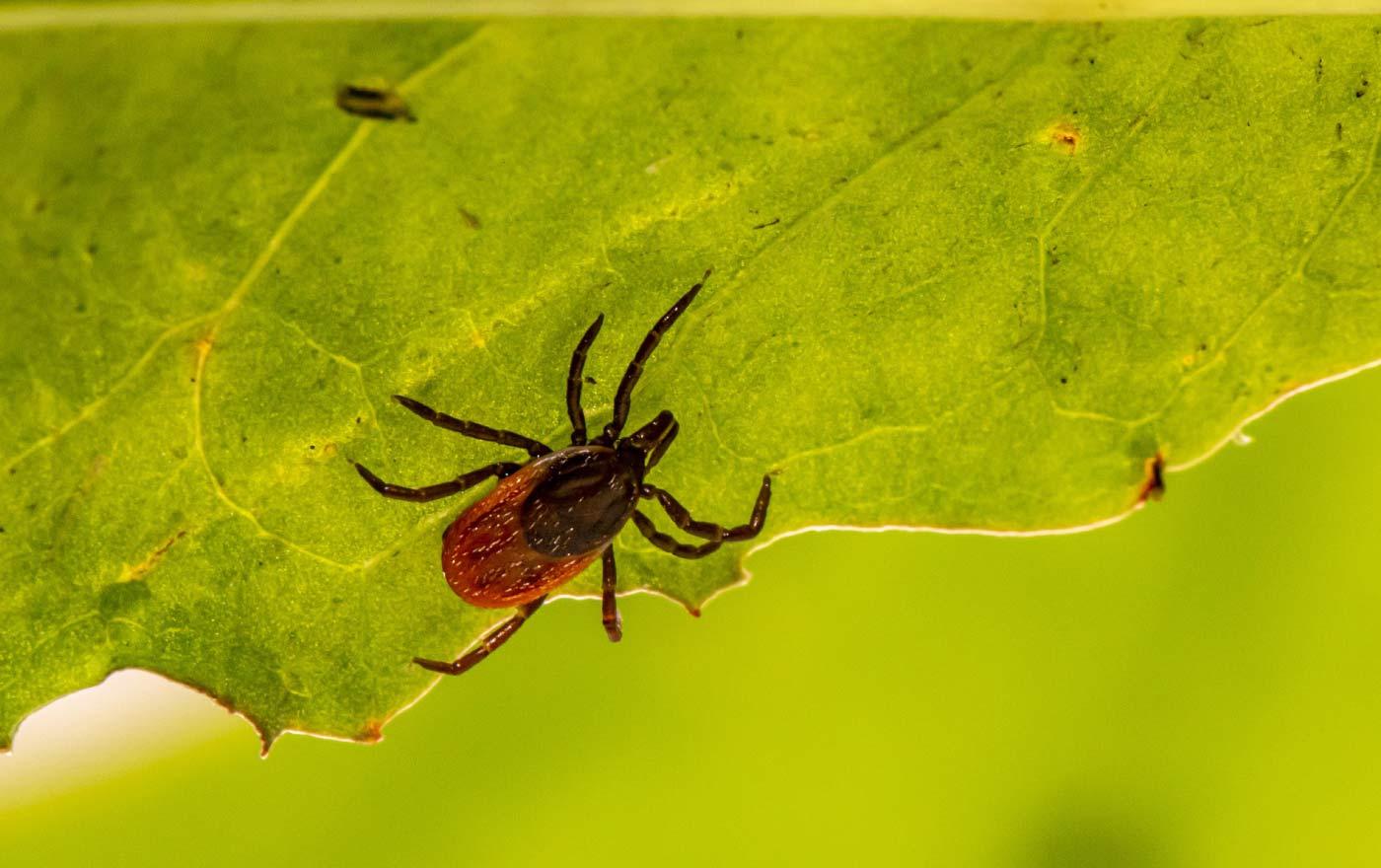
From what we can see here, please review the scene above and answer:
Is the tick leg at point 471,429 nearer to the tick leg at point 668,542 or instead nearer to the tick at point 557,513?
the tick at point 557,513

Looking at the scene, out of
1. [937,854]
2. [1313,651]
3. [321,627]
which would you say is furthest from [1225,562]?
[321,627]

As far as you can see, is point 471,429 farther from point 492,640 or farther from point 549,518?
point 492,640

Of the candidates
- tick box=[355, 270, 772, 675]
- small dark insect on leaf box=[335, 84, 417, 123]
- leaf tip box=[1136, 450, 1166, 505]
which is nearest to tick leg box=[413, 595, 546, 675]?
tick box=[355, 270, 772, 675]

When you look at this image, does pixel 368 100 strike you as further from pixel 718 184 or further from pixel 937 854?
pixel 937 854

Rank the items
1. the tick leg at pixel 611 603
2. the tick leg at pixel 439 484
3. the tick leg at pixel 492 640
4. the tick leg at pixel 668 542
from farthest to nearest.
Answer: the tick leg at pixel 611 603 < the tick leg at pixel 492 640 < the tick leg at pixel 668 542 < the tick leg at pixel 439 484

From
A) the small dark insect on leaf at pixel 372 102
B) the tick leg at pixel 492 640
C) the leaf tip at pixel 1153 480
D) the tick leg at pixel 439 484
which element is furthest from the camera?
the tick leg at pixel 492 640

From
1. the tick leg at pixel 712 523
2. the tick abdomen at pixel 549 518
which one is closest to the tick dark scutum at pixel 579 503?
the tick abdomen at pixel 549 518

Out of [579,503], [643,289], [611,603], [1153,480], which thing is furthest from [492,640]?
[1153,480]

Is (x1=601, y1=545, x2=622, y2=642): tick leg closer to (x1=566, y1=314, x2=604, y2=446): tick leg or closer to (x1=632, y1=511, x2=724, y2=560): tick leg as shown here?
(x1=632, y1=511, x2=724, y2=560): tick leg
